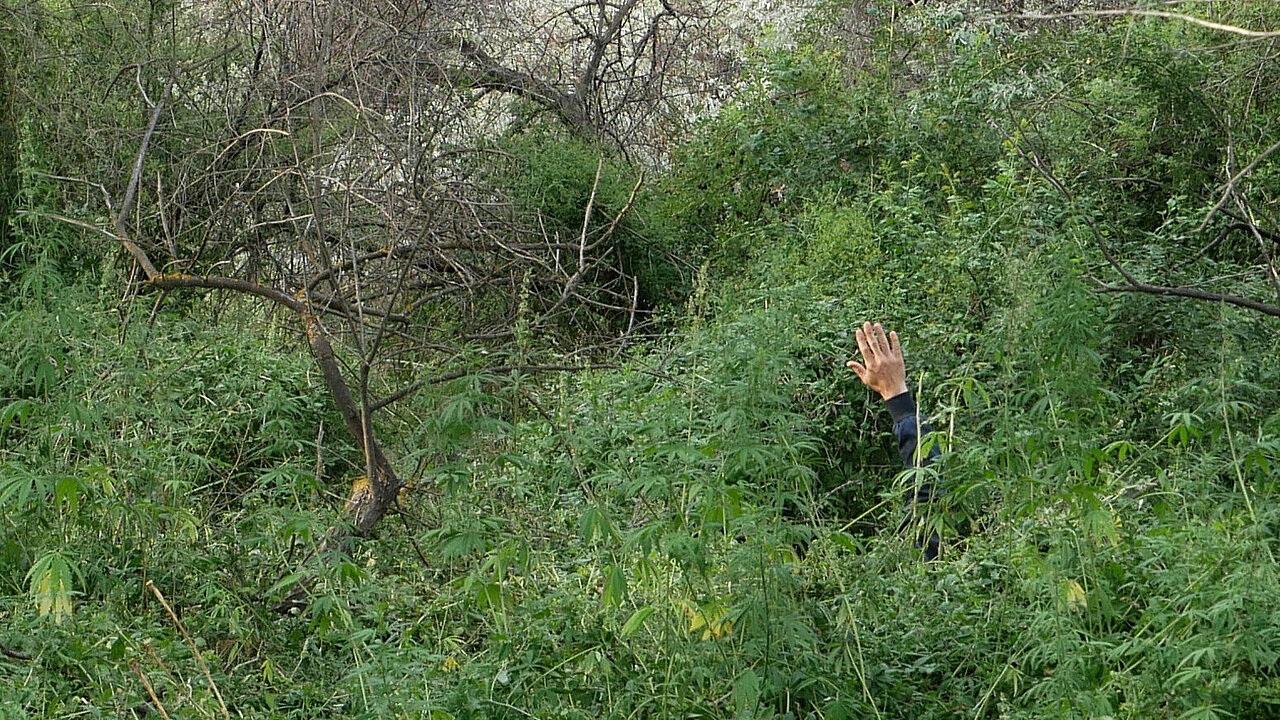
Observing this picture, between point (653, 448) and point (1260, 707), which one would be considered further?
point (653, 448)

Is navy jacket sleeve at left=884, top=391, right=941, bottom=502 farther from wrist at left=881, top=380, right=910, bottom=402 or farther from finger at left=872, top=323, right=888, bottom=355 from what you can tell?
finger at left=872, top=323, right=888, bottom=355

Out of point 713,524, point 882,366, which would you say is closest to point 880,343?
point 882,366

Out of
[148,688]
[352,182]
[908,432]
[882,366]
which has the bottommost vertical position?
[908,432]

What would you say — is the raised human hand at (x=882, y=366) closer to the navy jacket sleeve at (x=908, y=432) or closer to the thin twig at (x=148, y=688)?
the navy jacket sleeve at (x=908, y=432)

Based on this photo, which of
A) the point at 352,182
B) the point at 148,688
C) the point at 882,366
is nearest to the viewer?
the point at 148,688

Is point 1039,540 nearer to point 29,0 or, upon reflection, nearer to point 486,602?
point 486,602

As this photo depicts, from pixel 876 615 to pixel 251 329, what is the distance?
4.65 metres

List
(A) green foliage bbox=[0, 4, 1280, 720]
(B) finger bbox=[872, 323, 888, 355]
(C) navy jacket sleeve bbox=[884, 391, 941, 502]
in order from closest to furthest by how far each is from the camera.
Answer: (A) green foliage bbox=[0, 4, 1280, 720], (C) navy jacket sleeve bbox=[884, 391, 941, 502], (B) finger bbox=[872, 323, 888, 355]

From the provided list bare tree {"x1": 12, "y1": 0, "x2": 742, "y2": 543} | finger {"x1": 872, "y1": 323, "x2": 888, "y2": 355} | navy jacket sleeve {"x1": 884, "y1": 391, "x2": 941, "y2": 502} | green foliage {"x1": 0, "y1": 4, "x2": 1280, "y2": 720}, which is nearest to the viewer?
green foliage {"x1": 0, "y1": 4, "x2": 1280, "y2": 720}

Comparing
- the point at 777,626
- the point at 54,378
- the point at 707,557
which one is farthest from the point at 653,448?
the point at 54,378

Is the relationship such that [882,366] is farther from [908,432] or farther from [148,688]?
[148,688]

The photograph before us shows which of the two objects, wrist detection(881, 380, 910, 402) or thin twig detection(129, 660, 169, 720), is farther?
wrist detection(881, 380, 910, 402)

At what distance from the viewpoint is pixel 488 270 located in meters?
7.30

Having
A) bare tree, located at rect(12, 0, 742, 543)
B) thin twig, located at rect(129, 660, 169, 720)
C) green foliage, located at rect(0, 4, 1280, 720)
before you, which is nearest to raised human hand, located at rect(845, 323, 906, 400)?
green foliage, located at rect(0, 4, 1280, 720)
